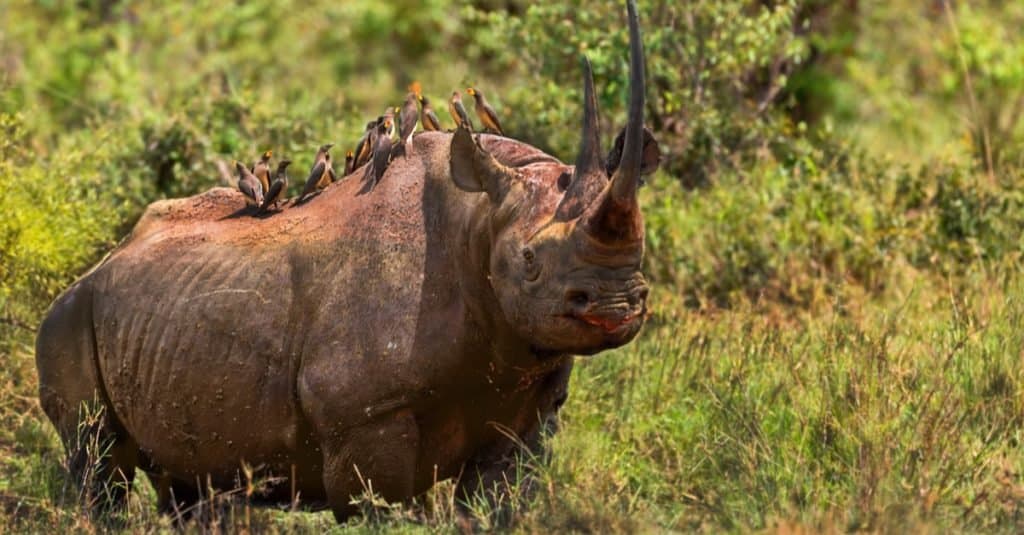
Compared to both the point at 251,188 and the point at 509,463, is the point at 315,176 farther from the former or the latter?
the point at 509,463

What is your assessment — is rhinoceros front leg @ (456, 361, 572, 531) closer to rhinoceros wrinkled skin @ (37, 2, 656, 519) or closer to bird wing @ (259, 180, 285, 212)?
rhinoceros wrinkled skin @ (37, 2, 656, 519)

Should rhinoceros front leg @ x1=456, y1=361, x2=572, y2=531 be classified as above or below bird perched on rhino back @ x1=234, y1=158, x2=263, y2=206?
below

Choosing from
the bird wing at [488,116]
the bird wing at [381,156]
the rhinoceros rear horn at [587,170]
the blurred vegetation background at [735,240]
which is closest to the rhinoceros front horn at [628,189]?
the rhinoceros rear horn at [587,170]

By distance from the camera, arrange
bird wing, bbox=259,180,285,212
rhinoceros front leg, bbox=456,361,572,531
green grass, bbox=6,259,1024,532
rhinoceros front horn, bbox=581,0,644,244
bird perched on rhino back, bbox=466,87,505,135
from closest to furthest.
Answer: rhinoceros front horn, bbox=581,0,644,244 → green grass, bbox=6,259,1024,532 → rhinoceros front leg, bbox=456,361,572,531 → bird wing, bbox=259,180,285,212 → bird perched on rhino back, bbox=466,87,505,135

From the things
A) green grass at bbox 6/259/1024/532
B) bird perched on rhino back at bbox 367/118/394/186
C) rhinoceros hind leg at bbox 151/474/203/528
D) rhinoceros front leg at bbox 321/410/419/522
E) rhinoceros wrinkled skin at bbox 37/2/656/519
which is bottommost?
rhinoceros hind leg at bbox 151/474/203/528

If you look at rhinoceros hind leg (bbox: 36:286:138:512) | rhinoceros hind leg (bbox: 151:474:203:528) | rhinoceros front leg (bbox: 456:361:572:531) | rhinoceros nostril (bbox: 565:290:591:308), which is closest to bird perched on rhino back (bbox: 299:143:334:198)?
rhinoceros hind leg (bbox: 36:286:138:512)

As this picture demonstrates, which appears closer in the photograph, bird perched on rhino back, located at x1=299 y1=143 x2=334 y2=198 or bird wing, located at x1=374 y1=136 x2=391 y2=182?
bird wing, located at x1=374 y1=136 x2=391 y2=182

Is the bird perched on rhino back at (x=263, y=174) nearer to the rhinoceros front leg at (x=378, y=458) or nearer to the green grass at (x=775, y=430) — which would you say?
the green grass at (x=775, y=430)

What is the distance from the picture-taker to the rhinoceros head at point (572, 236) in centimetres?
669

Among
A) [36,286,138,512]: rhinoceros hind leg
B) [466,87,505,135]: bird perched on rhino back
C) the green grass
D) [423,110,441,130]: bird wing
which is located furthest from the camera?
[423,110,441,130]: bird wing

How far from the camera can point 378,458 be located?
7.45m

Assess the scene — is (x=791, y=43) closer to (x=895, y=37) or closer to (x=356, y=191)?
(x=356, y=191)

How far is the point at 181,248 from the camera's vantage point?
8391 mm

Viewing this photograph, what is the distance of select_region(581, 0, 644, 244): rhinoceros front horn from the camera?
21.9 feet
